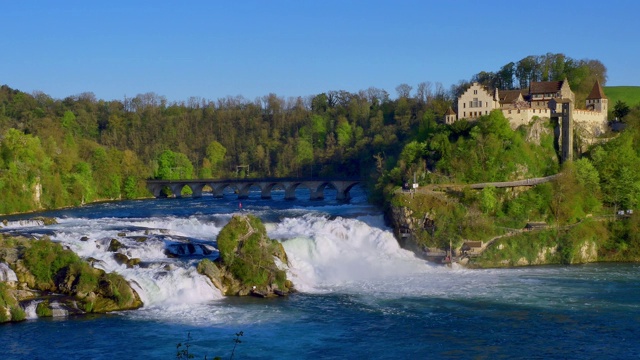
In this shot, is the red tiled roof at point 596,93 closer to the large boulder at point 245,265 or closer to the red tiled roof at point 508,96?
the red tiled roof at point 508,96

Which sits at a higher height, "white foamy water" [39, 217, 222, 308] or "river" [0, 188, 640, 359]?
"white foamy water" [39, 217, 222, 308]

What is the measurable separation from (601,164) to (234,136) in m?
86.4

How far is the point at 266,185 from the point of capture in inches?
3654

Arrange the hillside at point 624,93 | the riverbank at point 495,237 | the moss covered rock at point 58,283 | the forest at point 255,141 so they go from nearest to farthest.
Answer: the moss covered rock at point 58,283 < the riverbank at point 495,237 < the forest at point 255,141 < the hillside at point 624,93

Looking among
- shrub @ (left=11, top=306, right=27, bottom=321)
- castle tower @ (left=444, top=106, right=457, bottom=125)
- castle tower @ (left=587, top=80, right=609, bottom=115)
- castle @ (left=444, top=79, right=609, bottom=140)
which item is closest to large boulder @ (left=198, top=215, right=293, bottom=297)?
shrub @ (left=11, top=306, right=27, bottom=321)

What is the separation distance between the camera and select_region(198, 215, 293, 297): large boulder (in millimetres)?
40031

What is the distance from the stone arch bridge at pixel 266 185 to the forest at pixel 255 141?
3027 millimetres

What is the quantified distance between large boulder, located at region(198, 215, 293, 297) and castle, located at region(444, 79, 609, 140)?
28.3 meters

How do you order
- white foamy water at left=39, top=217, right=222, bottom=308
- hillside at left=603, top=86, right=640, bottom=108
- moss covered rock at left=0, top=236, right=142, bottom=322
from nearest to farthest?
1. moss covered rock at left=0, top=236, right=142, bottom=322
2. white foamy water at left=39, top=217, right=222, bottom=308
3. hillside at left=603, top=86, right=640, bottom=108

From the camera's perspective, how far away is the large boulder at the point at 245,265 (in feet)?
131

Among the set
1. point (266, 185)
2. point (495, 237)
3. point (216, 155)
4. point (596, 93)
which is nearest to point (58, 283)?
point (495, 237)

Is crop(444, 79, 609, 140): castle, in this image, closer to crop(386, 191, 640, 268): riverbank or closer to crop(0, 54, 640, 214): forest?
crop(0, 54, 640, 214): forest

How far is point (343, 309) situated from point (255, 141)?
98.1 m

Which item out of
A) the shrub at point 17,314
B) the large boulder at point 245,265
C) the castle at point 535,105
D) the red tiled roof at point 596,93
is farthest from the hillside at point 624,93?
the shrub at point 17,314
